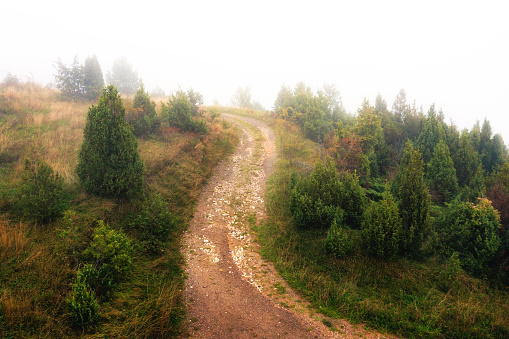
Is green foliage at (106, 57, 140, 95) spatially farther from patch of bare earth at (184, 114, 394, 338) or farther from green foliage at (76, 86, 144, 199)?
patch of bare earth at (184, 114, 394, 338)

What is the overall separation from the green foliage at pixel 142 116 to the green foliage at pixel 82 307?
1232 centimetres

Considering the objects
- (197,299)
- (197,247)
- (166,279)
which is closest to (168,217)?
(197,247)

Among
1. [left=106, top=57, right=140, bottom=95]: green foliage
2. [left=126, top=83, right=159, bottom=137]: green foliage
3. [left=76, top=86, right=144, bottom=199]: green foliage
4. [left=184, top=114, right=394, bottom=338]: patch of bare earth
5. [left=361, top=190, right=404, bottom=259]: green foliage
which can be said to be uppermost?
[left=106, top=57, right=140, bottom=95]: green foliage

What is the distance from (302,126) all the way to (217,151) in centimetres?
1180

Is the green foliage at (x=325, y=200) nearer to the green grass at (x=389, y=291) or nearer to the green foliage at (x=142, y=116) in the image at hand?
the green grass at (x=389, y=291)

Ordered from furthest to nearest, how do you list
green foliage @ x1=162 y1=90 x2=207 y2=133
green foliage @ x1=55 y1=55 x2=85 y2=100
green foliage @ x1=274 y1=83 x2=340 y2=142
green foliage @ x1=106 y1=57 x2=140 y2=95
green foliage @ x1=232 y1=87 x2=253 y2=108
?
green foliage @ x1=232 y1=87 x2=253 y2=108 → green foliage @ x1=106 y1=57 x2=140 y2=95 → green foliage @ x1=274 y1=83 x2=340 y2=142 → green foliage @ x1=55 y1=55 x2=85 y2=100 → green foliage @ x1=162 y1=90 x2=207 y2=133

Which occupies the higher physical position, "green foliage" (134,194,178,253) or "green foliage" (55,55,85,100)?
"green foliage" (55,55,85,100)

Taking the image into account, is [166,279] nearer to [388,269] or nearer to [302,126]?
[388,269]

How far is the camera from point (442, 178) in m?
14.1

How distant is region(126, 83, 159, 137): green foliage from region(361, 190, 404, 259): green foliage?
48.2ft

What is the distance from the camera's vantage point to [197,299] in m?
6.18

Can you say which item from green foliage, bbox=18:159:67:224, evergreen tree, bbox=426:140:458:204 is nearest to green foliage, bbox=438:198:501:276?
evergreen tree, bbox=426:140:458:204

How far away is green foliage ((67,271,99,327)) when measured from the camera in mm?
4457

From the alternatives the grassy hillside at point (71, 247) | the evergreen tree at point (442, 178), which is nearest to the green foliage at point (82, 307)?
the grassy hillside at point (71, 247)
